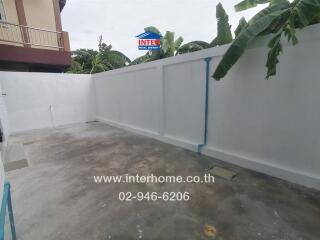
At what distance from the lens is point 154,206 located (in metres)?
2.42

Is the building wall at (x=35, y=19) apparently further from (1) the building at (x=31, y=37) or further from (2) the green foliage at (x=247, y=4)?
(2) the green foliage at (x=247, y=4)

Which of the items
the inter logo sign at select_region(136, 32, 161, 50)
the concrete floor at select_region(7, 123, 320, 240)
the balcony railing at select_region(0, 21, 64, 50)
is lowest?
the concrete floor at select_region(7, 123, 320, 240)

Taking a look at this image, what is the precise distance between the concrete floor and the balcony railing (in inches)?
231

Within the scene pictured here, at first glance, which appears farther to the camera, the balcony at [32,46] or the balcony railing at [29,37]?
the balcony railing at [29,37]

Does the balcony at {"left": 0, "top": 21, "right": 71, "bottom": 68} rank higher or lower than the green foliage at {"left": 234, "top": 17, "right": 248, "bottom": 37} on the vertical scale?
higher

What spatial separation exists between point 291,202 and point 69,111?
861 cm

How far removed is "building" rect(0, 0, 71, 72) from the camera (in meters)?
6.94

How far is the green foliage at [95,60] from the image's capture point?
1270 centimetres

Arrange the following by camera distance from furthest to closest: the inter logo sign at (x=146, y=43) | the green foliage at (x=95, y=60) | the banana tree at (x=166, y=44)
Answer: the green foliage at (x=95, y=60)
the banana tree at (x=166, y=44)
the inter logo sign at (x=146, y=43)

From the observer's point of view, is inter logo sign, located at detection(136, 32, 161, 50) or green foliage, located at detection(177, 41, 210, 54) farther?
inter logo sign, located at detection(136, 32, 161, 50)

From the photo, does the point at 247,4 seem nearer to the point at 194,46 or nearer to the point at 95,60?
the point at 194,46

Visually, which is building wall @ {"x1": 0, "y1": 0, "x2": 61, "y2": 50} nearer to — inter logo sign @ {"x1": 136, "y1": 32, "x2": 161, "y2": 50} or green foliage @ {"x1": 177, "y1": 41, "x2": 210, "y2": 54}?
inter logo sign @ {"x1": 136, "y1": 32, "x2": 161, "y2": 50}

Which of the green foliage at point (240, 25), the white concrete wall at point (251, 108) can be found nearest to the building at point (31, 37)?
the white concrete wall at point (251, 108)

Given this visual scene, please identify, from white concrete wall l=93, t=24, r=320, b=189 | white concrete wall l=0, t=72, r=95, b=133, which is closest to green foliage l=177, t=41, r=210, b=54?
white concrete wall l=93, t=24, r=320, b=189
